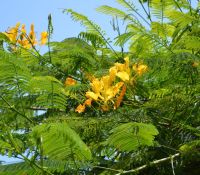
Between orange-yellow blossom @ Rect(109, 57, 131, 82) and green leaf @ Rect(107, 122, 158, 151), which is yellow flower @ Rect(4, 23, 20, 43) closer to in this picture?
orange-yellow blossom @ Rect(109, 57, 131, 82)

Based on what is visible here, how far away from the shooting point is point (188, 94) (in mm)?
1789

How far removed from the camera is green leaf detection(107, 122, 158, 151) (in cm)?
122

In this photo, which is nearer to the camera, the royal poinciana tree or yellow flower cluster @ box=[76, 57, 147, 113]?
the royal poinciana tree

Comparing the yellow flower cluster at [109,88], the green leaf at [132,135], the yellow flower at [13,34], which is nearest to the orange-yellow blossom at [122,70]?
the yellow flower cluster at [109,88]

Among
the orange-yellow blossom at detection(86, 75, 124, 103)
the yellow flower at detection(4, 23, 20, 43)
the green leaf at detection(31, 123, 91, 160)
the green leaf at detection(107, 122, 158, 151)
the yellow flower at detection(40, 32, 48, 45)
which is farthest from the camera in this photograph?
the yellow flower at detection(40, 32, 48, 45)

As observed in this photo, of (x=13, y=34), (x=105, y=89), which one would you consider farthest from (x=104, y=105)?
(x=13, y=34)

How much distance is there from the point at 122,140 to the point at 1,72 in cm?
43

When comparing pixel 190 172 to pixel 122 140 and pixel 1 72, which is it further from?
pixel 1 72

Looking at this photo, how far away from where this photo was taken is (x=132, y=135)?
128 centimetres

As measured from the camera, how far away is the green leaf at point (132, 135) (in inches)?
48.2

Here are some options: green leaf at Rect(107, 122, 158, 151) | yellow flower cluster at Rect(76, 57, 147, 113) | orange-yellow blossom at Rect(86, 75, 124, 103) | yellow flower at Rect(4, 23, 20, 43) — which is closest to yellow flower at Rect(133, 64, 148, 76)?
yellow flower cluster at Rect(76, 57, 147, 113)

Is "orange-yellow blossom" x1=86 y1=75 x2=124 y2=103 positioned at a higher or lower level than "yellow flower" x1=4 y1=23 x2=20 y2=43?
lower

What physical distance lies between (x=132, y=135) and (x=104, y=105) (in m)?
0.41

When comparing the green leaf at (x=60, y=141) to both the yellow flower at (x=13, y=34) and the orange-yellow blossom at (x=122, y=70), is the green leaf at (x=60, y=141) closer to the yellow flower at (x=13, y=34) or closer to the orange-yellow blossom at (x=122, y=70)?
the orange-yellow blossom at (x=122, y=70)
